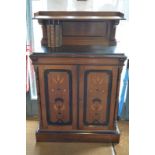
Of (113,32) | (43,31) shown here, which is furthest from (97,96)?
(43,31)

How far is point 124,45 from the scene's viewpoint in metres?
2.29

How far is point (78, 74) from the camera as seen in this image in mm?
2043

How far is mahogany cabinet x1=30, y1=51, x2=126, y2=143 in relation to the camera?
2.00 m

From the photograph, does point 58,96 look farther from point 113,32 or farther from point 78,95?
point 113,32

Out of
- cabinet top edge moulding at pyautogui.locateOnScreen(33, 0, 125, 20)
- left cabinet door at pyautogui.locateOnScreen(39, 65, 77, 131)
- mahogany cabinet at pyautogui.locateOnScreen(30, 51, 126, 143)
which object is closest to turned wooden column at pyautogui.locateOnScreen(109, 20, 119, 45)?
cabinet top edge moulding at pyautogui.locateOnScreen(33, 0, 125, 20)

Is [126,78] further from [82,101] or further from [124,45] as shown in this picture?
[82,101]

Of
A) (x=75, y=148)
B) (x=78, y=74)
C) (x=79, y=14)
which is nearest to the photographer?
(x=78, y=74)

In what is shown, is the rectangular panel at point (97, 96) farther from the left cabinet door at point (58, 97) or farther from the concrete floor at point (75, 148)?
the concrete floor at point (75, 148)

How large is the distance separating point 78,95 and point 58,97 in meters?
0.19

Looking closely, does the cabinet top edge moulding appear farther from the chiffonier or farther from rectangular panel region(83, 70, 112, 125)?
rectangular panel region(83, 70, 112, 125)
